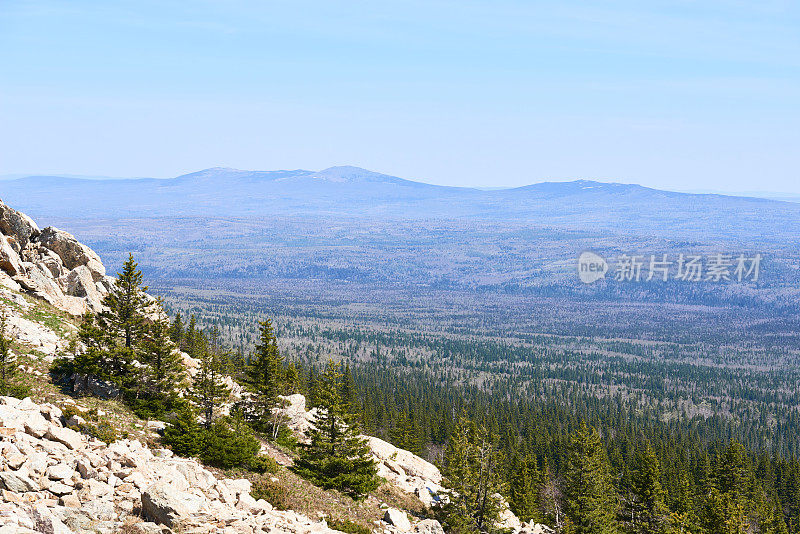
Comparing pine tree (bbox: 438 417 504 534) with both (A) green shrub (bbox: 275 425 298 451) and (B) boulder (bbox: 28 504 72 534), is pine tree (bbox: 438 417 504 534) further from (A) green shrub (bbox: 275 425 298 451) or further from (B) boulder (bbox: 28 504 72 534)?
(B) boulder (bbox: 28 504 72 534)

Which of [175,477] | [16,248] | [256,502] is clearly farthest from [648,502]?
[16,248]

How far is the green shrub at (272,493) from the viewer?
1280 inches

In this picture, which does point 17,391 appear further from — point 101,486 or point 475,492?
point 475,492

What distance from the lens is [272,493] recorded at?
3350cm

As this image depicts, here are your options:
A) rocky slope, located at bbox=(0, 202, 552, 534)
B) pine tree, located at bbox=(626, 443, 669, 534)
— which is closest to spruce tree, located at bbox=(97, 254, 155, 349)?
rocky slope, located at bbox=(0, 202, 552, 534)

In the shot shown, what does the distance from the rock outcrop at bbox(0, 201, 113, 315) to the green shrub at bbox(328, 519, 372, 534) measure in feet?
120

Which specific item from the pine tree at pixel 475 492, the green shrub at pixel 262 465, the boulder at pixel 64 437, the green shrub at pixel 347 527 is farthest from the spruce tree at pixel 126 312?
the pine tree at pixel 475 492

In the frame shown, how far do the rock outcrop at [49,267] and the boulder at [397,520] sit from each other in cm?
3637

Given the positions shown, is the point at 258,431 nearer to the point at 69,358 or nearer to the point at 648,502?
the point at 69,358

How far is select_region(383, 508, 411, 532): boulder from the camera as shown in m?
37.2

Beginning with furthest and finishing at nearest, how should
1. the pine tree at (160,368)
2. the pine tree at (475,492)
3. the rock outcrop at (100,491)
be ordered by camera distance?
the pine tree at (475,492) < the pine tree at (160,368) < the rock outcrop at (100,491)

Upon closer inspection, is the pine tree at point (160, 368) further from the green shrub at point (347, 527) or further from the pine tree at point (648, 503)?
the pine tree at point (648, 503)

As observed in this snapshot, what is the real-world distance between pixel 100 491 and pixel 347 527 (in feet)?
41.4

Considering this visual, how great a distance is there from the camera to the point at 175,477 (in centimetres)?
2820
